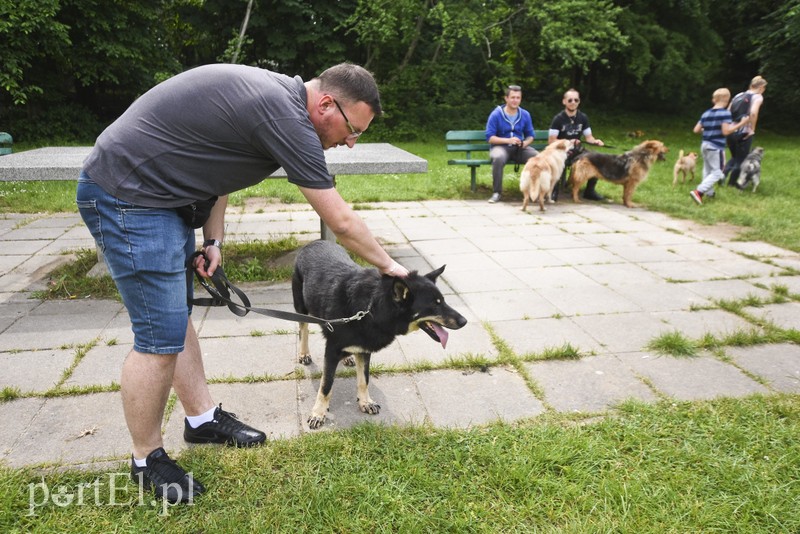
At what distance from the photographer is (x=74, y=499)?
7.36 ft

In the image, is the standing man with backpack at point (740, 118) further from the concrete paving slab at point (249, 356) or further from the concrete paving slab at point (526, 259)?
the concrete paving slab at point (249, 356)

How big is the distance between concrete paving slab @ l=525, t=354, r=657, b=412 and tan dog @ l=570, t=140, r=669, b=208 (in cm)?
595

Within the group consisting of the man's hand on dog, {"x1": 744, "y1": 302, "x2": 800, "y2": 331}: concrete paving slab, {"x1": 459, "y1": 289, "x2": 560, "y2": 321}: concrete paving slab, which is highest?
the man's hand on dog

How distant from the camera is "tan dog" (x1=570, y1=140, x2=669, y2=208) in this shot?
868 centimetres

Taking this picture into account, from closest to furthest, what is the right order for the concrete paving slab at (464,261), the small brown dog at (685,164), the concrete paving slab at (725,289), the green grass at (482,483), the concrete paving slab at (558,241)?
the green grass at (482,483)
the concrete paving slab at (725,289)
the concrete paving slab at (464,261)
the concrete paving slab at (558,241)
the small brown dog at (685,164)

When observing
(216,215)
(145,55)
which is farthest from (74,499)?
(145,55)

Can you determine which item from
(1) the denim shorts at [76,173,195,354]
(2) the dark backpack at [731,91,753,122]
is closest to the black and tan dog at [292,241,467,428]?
(1) the denim shorts at [76,173,195,354]

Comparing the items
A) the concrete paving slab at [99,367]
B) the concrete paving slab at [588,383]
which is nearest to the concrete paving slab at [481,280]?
the concrete paving slab at [588,383]

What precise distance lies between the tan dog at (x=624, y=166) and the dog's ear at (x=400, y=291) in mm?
7326

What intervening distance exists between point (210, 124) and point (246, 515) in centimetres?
158

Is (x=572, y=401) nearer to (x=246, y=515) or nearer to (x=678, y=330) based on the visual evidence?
(x=678, y=330)

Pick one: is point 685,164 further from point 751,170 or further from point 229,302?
point 229,302

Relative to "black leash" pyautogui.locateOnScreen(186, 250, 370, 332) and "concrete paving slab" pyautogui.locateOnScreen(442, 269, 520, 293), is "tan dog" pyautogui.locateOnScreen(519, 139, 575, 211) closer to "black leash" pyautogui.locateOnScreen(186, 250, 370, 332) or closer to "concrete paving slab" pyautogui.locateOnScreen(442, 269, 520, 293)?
"concrete paving slab" pyautogui.locateOnScreen(442, 269, 520, 293)

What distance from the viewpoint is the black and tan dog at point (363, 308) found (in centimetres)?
257
